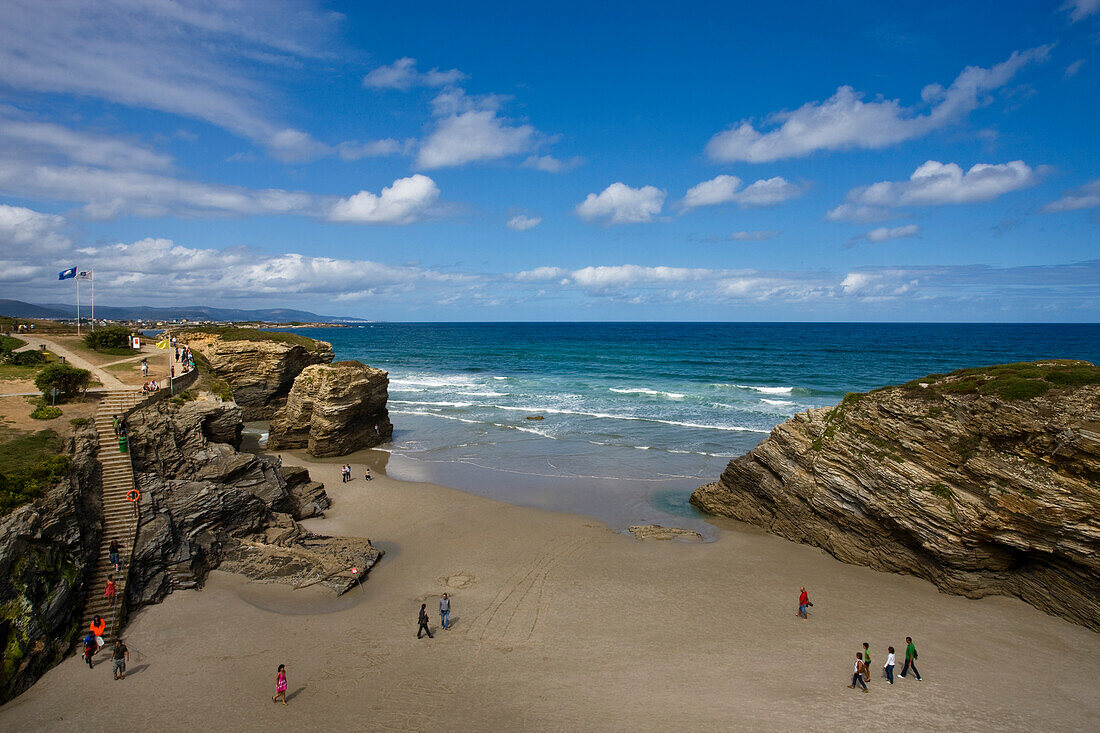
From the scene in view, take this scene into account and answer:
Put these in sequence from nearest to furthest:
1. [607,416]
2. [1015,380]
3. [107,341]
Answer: [1015,380], [107,341], [607,416]

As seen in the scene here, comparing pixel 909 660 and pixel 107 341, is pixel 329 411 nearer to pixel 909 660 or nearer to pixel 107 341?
pixel 107 341

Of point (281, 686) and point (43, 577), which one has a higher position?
point (43, 577)

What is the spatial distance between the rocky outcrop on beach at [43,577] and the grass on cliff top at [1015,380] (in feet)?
93.1

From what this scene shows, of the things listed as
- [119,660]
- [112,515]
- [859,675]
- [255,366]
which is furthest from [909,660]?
[255,366]

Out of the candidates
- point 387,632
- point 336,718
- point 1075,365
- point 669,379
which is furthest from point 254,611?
point 669,379

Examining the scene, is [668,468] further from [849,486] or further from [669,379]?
[669,379]

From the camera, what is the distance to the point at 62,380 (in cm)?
2411

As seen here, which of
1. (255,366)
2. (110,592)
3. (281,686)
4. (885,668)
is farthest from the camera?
(255,366)

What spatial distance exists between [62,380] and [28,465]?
26.3ft

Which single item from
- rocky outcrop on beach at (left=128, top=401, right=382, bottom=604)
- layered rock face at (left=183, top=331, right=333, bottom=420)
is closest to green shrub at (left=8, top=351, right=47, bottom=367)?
layered rock face at (left=183, top=331, right=333, bottom=420)

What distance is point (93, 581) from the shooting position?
56.1 ft

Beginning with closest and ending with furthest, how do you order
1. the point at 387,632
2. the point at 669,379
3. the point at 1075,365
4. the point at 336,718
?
the point at 336,718
the point at 387,632
the point at 1075,365
the point at 669,379

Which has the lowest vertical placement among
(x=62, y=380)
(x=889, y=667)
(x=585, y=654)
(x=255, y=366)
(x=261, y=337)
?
(x=585, y=654)

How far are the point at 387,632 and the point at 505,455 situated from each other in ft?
63.1
